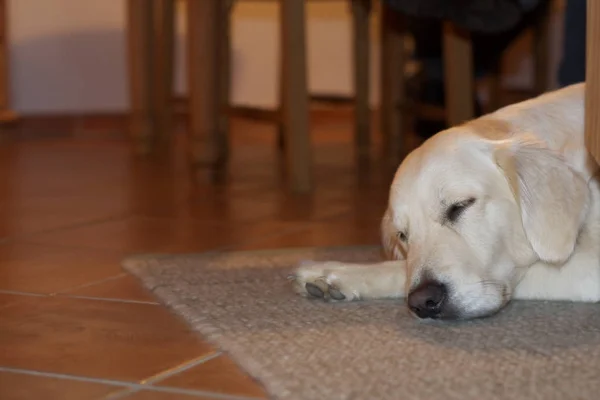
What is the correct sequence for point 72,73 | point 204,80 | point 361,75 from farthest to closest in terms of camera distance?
point 72,73 < point 361,75 < point 204,80

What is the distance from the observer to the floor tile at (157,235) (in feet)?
8.11

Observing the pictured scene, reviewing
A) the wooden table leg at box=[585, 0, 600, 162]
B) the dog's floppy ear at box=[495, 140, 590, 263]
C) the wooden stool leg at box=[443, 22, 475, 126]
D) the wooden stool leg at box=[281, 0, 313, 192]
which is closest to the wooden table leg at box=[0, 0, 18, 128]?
the wooden stool leg at box=[281, 0, 313, 192]

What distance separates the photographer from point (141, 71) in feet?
14.7

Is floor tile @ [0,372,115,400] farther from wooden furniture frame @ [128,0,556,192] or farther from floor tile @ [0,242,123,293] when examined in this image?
wooden furniture frame @ [128,0,556,192]

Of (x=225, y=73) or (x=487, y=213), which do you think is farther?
(x=225, y=73)

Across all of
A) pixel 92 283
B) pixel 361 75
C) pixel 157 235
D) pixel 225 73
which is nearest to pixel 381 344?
pixel 92 283

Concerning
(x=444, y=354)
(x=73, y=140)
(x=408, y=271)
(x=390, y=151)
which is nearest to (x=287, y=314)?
(x=408, y=271)

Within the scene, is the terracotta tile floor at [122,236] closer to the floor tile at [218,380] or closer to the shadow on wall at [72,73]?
the floor tile at [218,380]

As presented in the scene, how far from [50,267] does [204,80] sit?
1.41m

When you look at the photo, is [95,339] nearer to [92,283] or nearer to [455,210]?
[92,283]

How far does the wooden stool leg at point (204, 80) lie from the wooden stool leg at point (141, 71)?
941mm

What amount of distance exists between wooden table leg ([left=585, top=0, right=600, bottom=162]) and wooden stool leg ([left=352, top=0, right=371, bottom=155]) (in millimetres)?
2780

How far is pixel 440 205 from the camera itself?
5.60 feet

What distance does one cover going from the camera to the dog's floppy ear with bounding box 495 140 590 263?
67.6 inches
